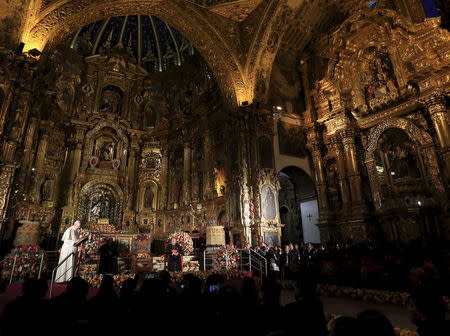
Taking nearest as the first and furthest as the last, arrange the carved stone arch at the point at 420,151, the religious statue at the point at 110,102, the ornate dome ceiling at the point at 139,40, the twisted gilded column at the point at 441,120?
the twisted gilded column at the point at 441,120, the carved stone arch at the point at 420,151, the religious statue at the point at 110,102, the ornate dome ceiling at the point at 139,40

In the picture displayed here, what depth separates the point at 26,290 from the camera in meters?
2.32

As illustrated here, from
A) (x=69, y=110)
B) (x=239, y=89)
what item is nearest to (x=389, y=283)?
Answer: (x=239, y=89)

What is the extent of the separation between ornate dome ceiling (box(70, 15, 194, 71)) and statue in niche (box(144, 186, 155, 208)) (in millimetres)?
10864

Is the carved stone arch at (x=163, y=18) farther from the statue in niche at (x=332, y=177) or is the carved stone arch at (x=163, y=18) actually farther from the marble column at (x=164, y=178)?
the marble column at (x=164, y=178)

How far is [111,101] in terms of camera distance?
74.4 feet

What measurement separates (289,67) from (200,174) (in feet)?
31.2

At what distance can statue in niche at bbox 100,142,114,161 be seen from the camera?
21156 mm

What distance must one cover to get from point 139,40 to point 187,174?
1333 cm

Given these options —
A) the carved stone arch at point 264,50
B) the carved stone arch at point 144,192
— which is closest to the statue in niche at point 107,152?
the carved stone arch at point 144,192

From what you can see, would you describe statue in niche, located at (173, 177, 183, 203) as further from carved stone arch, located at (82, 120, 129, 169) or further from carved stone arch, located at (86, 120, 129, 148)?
carved stone arch, located at (86, 120, 129, 148)

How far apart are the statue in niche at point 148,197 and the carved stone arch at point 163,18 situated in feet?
32.1

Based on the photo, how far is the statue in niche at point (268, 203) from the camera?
1397 cm

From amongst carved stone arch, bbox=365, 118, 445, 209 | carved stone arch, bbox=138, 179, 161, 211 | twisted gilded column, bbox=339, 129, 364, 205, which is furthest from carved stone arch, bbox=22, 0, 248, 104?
carved stone arch, bbox=138, 179, 161, 211

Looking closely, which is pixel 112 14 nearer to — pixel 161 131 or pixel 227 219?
pixel 161 131
